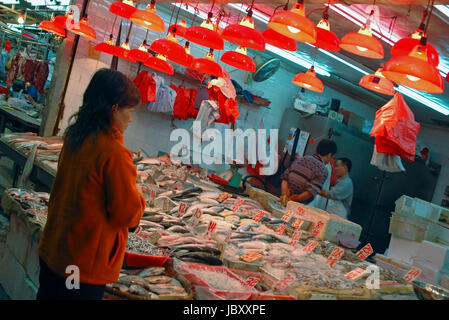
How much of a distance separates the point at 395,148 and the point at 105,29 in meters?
6.19

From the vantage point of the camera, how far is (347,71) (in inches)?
396

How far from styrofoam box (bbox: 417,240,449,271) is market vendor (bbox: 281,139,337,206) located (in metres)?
2.28

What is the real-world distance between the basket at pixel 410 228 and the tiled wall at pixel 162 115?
5.75 m

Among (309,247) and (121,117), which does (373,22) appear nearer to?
(309,247)

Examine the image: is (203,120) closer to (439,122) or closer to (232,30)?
(232,30)

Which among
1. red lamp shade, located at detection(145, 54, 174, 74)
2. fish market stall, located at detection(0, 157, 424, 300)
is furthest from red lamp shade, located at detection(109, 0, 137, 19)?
fish market stall, located at detection(0, 157, 424, 300)

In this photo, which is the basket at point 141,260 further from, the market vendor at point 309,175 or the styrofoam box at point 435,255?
the market vendor at point 309,175

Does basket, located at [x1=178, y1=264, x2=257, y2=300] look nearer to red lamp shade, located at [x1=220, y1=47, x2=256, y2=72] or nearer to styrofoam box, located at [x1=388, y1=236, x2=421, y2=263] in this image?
red lamp shade, located at [x1=220, y1=47, x2=256, y2=72]

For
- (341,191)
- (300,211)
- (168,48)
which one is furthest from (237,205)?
(341,191)

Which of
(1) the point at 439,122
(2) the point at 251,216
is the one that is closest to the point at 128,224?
(2) the point at 251,216

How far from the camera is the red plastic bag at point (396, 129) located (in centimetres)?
532

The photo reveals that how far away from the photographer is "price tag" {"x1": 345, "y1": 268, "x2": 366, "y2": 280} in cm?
360

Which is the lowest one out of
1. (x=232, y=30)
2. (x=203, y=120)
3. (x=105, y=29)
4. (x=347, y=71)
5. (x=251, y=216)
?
(x=251, y=216)

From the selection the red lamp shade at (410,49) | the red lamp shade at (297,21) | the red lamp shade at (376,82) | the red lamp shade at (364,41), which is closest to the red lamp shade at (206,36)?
the red lamp shade at (297,21)
